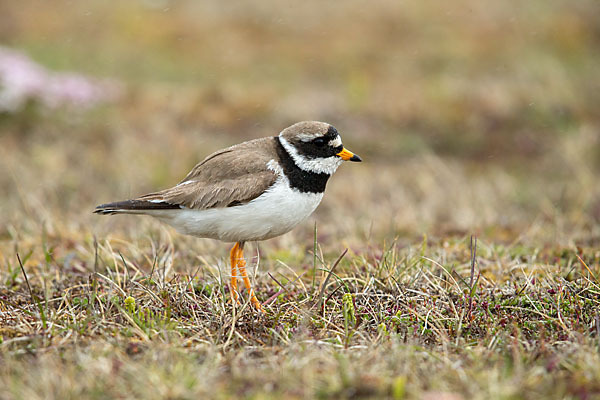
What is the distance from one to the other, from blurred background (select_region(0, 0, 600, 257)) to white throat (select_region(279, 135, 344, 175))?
162 cm

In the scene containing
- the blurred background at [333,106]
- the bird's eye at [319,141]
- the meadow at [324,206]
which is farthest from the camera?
the blurred background at [333,106]

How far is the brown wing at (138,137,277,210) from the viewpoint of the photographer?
463cm


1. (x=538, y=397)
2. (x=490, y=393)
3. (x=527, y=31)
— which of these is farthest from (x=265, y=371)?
(x=527, y=31)

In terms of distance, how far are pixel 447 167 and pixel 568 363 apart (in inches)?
264

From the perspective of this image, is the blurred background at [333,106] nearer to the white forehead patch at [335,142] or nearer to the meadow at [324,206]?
the meadow at [324,206]

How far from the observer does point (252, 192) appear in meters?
4.59

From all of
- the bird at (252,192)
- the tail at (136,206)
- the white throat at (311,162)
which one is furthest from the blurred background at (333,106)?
the white throat at (311,162)

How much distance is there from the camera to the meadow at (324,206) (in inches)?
140

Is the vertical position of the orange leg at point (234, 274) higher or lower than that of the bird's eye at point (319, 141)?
lower

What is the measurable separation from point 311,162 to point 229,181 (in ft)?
2.01

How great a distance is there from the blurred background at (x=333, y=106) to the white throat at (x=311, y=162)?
1.62 metres

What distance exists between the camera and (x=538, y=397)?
3154 mm

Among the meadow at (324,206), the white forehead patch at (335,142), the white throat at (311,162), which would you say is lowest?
the meadow at (324,206)

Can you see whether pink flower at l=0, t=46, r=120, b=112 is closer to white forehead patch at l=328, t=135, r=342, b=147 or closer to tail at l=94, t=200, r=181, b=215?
tail at l=94, t=200, r=181, b=215
